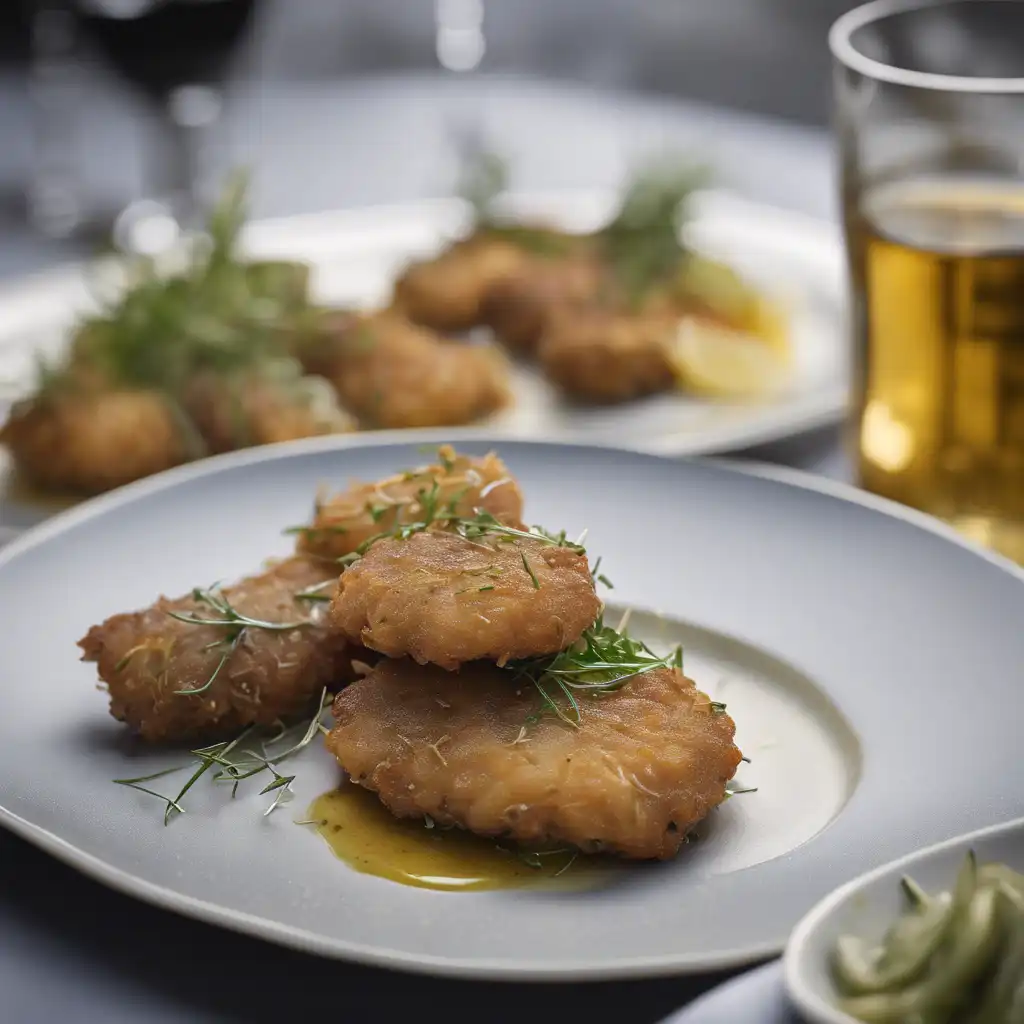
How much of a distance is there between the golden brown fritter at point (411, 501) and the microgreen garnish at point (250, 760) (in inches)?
10.7

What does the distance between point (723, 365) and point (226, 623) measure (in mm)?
1786

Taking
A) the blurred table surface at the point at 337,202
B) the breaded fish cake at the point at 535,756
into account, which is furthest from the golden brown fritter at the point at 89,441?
the breaded fish cake at the point at 535,756

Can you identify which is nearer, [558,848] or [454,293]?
[558,848]

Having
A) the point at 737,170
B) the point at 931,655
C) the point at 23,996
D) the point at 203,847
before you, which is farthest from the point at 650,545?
the point at 737,170

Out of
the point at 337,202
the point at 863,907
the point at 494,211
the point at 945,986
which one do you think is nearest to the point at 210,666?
the point at 863,907

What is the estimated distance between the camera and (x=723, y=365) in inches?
149

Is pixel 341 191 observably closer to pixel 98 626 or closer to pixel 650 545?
pixel 650 545

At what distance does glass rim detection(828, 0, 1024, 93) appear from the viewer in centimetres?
285

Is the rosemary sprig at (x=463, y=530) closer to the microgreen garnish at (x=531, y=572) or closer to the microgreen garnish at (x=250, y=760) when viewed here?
the microgreen garnish at (x=531, y=572)

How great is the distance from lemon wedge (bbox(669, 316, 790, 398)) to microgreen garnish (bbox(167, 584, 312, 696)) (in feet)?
5.45

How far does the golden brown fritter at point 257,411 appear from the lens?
3494mm

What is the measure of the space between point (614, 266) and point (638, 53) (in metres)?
3.56

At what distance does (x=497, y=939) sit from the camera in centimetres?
177

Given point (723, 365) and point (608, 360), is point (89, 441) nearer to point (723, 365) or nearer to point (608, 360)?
point (608, 360)
